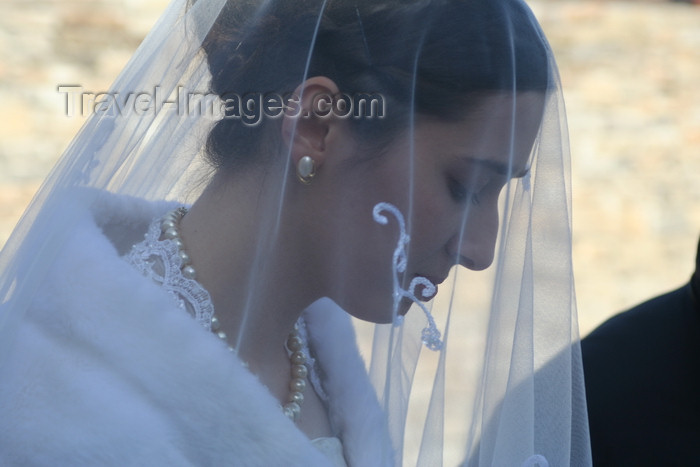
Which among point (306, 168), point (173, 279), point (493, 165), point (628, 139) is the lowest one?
point (173, 279)

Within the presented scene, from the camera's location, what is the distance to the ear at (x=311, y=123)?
3.86ft

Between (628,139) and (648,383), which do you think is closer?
(648,383)

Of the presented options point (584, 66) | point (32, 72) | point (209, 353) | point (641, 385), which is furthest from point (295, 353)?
point (584, 66)

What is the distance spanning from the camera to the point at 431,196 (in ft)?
3.86

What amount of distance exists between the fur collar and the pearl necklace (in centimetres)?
8

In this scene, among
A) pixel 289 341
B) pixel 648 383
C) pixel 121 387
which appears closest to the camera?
pixel 121 387

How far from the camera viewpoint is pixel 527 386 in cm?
123

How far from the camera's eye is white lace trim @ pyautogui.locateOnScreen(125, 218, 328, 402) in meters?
1.18

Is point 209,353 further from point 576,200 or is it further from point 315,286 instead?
point 576,200

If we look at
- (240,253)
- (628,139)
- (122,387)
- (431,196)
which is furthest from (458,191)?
(628,139)

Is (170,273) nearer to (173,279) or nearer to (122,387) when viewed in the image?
(173,279)

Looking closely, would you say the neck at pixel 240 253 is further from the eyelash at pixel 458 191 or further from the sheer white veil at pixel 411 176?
the eyelash at pixel 458 191

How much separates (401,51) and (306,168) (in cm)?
22

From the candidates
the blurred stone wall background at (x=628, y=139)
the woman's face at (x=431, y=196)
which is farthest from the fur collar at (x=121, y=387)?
the blurred stone wall background at (x=628, y=139)
